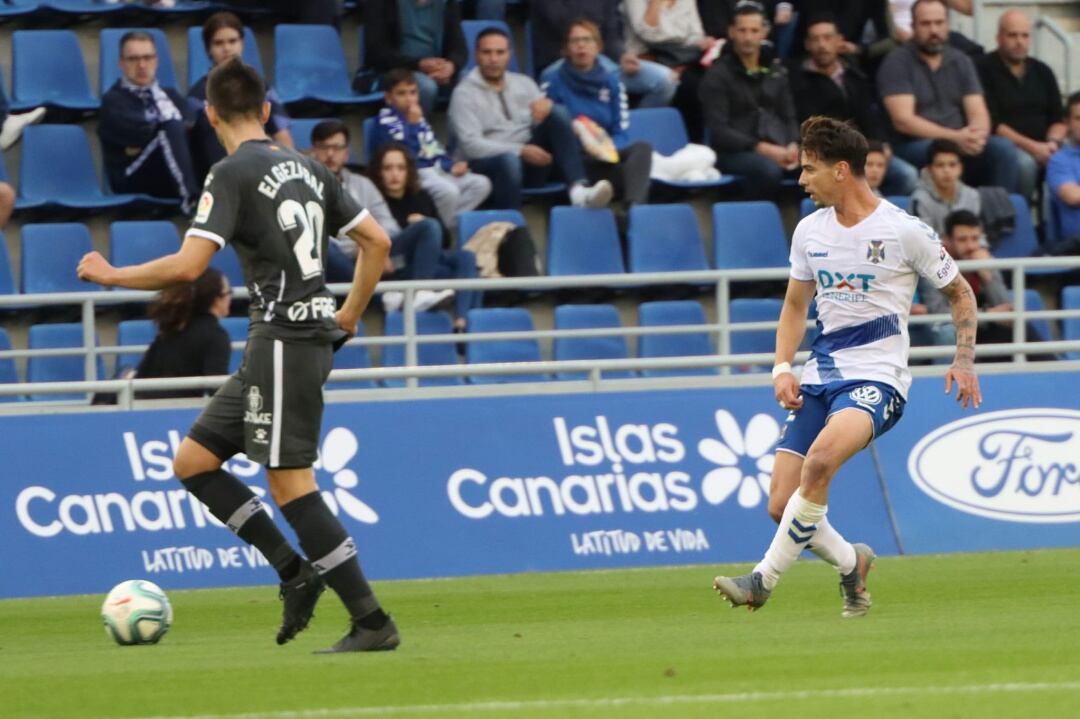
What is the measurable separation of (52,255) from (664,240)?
5019mm

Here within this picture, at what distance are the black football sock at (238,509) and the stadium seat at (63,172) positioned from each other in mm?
8156

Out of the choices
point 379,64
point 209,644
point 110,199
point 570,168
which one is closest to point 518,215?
point 570,168

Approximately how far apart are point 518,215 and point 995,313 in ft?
12.7

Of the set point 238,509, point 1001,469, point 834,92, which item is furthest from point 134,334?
point 238,509

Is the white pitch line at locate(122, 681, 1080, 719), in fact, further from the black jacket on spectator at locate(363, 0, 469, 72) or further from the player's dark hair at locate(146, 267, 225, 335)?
the black jacket on spectator at locate(363, 0, 469, 72)

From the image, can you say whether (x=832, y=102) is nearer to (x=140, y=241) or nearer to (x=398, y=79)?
(x=398, y=79)

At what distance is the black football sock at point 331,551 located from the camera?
782cm

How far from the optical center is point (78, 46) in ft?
55.6

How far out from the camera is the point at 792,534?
8.94 metres

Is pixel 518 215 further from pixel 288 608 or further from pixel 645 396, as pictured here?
pixel 288 608

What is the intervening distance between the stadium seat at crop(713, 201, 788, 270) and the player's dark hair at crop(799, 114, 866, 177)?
8196 millimetres

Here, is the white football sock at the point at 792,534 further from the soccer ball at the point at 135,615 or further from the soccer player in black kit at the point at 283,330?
the soccer ball at the point at 135,615

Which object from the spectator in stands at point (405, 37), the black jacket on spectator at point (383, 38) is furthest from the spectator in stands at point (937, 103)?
the black jacket on spectator at point (383, 38)

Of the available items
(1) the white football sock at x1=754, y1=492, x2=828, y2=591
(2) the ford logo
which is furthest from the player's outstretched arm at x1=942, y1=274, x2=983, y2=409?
(2) the ford logo
